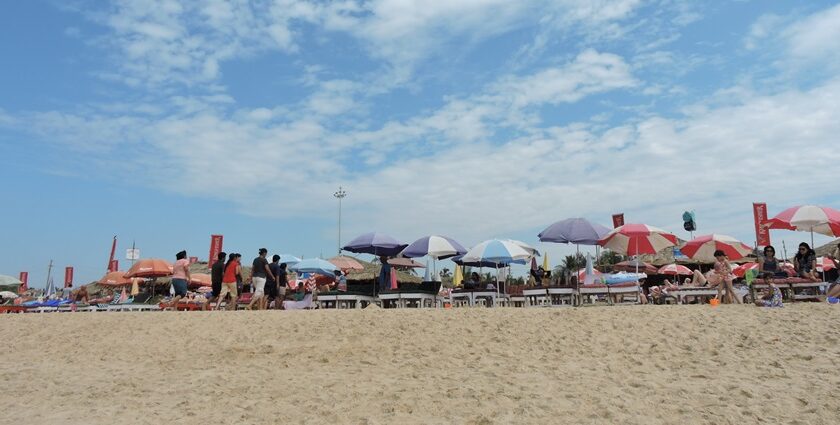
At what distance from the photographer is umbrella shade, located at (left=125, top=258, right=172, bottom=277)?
60.4 ft

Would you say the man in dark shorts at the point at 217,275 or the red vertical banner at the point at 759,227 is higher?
the red vertical banner at the point at 759,227

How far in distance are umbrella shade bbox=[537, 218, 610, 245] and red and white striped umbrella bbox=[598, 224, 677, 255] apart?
0.28m

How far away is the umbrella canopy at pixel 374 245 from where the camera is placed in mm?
14641

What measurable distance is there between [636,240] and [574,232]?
1.62m

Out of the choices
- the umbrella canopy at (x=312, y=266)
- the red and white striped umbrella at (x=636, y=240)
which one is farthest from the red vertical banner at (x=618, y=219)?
the umbrella canopy at (x=312, y=266)

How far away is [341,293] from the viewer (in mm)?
13992

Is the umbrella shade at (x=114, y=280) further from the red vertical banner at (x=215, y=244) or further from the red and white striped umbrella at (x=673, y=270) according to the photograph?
the red and white striped umbrella at (x=673, y=270)

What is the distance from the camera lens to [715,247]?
14453 mm

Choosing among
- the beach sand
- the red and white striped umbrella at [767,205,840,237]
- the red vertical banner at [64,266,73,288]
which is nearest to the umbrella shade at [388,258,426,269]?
the beach sand

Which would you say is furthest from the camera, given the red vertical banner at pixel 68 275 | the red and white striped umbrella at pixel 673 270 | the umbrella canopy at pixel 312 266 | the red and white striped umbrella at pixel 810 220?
the red vertical banner at pixel 68 275

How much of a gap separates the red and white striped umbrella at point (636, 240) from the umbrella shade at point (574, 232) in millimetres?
277

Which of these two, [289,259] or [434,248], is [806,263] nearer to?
[434,248]

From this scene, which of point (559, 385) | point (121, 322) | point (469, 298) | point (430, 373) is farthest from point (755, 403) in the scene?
point (121, 322)

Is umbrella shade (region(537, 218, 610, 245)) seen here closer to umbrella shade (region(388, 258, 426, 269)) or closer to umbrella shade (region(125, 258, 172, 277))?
umbrella shade (region(388, 258, 426, 269))
